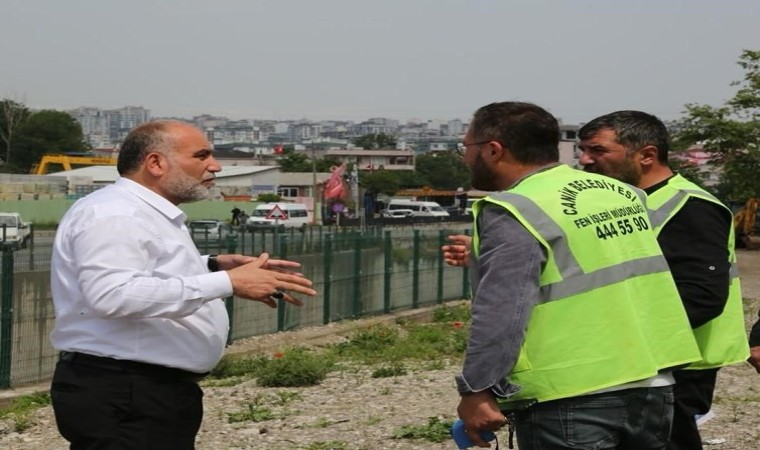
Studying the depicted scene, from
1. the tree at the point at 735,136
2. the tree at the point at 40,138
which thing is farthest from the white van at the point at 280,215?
the tree at the point at 40,138

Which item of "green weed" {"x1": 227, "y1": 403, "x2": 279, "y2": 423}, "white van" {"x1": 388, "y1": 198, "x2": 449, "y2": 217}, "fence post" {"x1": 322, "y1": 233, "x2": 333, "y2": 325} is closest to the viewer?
"green weed" {"x1": 227, "y1": 403, "x2": 279, "y2": 423}

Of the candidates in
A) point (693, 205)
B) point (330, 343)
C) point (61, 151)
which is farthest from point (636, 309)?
point (61, 151)

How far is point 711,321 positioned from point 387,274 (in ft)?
46.3

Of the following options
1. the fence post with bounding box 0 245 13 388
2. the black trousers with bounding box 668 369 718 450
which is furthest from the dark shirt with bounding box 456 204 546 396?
the fence post with bounding box 0 245 13 388

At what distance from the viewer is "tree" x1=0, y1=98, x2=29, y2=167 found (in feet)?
387

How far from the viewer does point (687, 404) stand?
14.4 feet

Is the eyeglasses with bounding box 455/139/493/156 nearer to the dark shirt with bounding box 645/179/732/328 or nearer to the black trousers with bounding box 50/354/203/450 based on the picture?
the dark shirt with bounding box 645/179/732/328

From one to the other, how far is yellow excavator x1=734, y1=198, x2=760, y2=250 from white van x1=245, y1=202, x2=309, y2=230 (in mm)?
19158

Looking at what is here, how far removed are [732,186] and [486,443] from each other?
4387 cm

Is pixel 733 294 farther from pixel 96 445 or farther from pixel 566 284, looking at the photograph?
pixel 96 445

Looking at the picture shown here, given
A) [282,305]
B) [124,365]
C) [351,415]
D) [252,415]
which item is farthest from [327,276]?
A: [124,365]

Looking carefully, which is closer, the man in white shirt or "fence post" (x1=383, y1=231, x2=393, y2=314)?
the man in white shirt

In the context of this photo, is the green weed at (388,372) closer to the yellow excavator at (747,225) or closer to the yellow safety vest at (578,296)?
the yellow safety vest at (578,296)

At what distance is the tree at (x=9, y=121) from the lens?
118 m
